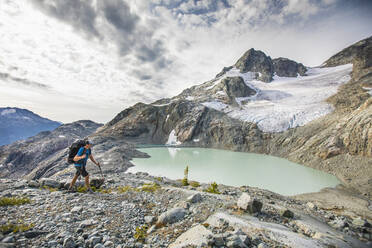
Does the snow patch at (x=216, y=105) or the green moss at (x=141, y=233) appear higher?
the snow patch at (x=216, y=105)

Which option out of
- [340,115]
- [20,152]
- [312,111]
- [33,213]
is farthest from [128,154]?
[20,152]

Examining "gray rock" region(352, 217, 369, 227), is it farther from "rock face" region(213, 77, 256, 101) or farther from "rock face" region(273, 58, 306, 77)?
"rock face" region(273, 58, 306, 77)

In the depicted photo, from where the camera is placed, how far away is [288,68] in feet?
411

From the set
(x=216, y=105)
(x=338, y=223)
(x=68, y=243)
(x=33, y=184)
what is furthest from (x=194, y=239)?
(x=216, y=105)

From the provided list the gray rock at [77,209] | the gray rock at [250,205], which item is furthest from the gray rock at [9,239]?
the gray rock at [250,205]

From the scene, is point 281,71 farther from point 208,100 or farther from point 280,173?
point 280,173

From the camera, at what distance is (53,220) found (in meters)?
4.86

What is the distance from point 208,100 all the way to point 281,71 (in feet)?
275

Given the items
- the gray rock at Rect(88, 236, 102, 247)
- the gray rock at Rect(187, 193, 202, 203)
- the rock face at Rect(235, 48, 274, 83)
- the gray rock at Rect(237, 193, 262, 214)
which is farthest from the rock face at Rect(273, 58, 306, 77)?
the gray rock at Rect(88, 236, 102, 247)

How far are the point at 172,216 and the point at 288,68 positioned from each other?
15263cm

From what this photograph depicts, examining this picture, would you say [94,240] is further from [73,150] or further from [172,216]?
[73,150]

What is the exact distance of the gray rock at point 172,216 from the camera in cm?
524

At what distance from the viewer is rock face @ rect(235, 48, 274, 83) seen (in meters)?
121

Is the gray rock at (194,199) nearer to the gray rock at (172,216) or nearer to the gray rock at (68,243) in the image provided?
the gray rock at (172,216)
